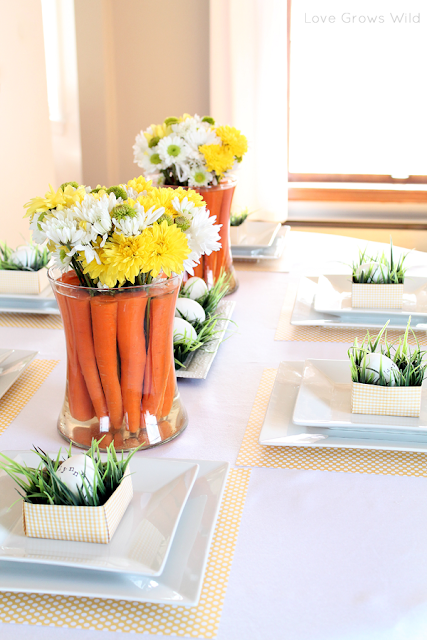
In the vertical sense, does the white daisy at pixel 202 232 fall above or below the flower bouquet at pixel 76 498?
above

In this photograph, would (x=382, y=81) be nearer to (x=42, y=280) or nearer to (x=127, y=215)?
(x=42, y=280)

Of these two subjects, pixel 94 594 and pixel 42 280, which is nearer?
pixel 94 594

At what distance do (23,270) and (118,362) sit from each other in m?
0.64

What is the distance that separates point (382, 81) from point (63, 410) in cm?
259

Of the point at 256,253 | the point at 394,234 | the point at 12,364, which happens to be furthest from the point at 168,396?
the point at 394,234

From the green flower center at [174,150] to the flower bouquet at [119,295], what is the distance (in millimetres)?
397

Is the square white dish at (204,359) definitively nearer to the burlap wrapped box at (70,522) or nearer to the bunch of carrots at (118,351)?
the bunch of carrots at (118,351)

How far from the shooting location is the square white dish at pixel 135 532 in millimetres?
552

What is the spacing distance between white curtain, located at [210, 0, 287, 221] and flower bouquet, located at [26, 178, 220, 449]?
2.02m

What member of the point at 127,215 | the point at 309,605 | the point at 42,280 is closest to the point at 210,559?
the point at 309,605

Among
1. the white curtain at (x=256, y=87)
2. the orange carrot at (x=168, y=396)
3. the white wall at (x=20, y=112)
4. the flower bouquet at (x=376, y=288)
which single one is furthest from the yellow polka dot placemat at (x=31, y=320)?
the white wall at (x=20, y=112)

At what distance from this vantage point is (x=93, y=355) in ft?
2.44

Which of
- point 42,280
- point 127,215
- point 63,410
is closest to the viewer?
point 127,215

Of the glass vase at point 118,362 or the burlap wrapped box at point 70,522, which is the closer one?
the burlap wrapped box at point 70,522
